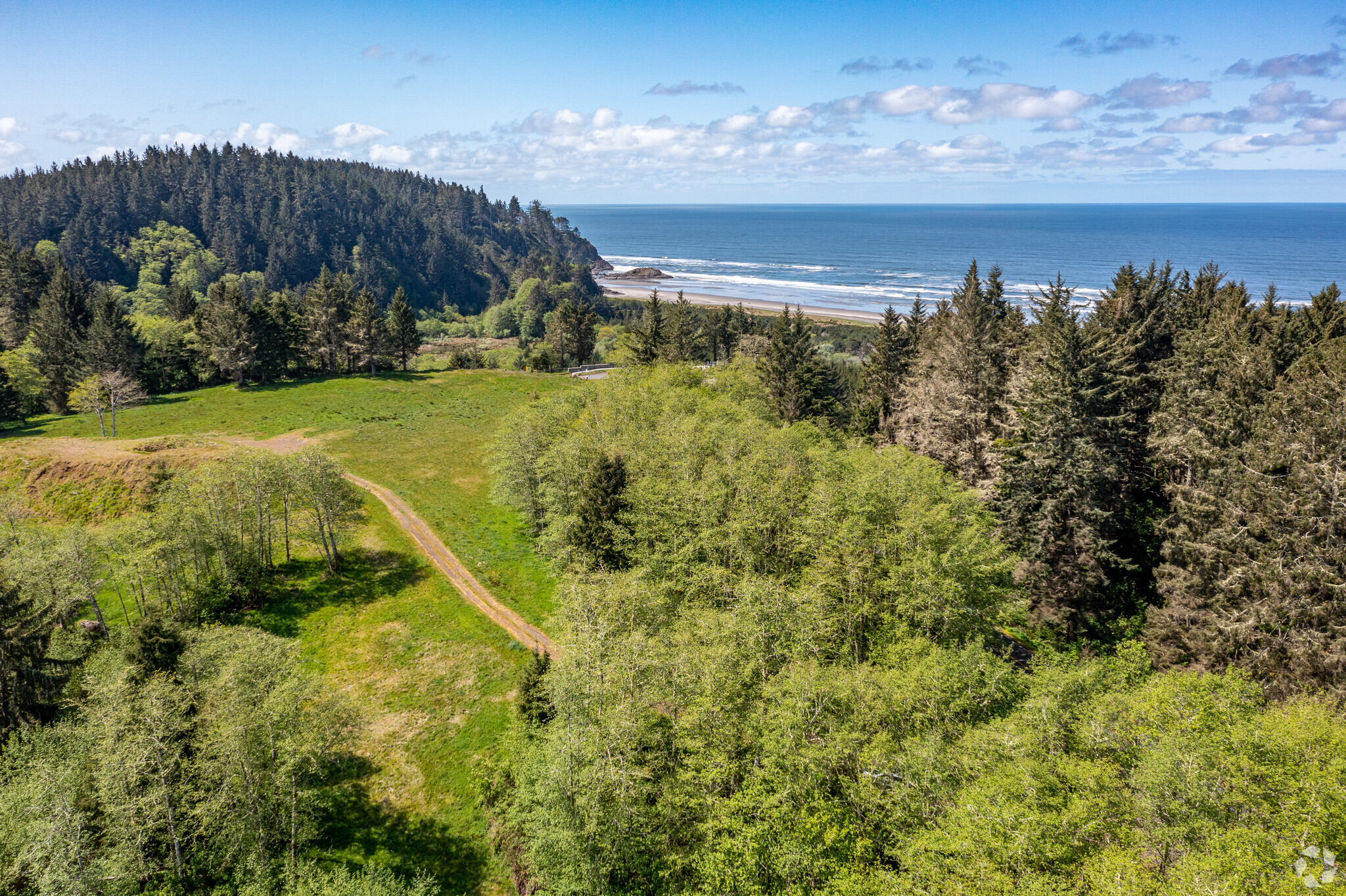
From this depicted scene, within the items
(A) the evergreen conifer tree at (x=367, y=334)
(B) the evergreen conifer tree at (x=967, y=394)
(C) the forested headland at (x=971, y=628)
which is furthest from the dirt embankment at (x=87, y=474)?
(B) the evergreen conifer tree at (x=967, y=394)

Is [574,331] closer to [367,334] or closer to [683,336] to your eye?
[683,336]

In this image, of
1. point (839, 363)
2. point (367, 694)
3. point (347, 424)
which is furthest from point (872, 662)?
point (839, 363)

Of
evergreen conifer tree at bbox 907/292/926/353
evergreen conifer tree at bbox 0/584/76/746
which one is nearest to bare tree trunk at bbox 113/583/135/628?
evergreen conifer tree at bbox 0/584/76/746

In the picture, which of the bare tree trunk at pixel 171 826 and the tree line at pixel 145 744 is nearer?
the tree line at pixel 145 744

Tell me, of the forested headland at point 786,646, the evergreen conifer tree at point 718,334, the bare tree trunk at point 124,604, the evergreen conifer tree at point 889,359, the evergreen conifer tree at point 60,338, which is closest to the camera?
the forested headland at point 786,646

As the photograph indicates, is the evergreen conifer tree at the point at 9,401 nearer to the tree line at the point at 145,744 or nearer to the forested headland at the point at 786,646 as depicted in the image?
the forested headland at the point at 786,646

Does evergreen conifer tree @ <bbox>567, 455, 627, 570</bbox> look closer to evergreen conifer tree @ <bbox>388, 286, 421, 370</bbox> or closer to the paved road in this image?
the paved road
